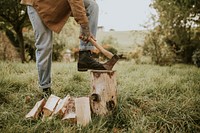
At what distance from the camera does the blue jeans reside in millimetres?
3455

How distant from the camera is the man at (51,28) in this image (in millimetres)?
3346

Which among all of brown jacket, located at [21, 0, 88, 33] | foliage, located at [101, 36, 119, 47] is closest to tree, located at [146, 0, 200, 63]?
foliage, located at [101, 36, 119, 47]

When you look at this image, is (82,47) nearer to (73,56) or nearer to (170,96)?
(170,96)

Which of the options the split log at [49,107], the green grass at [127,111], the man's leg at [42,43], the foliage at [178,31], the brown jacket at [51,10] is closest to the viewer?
the green grass at [127,111]

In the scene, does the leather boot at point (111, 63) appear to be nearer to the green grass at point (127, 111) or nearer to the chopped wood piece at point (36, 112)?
the green grass at point (127, 111)

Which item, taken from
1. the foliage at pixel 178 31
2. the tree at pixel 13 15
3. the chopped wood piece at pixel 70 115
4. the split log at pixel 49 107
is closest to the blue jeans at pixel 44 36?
the split log at pixel 49 107

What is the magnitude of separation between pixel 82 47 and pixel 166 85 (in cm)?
161

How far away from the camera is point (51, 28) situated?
11.2 feet

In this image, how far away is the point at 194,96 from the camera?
3.82 metres

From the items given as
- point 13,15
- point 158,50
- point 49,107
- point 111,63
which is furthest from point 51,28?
point 158,50

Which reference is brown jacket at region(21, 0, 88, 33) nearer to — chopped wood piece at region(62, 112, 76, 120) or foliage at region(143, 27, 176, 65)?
chopped wood piece at region(62, 112, 76, 120)

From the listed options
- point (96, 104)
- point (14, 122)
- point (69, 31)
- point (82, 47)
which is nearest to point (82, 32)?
point (82, 47)

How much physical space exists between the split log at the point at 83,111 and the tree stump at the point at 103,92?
0.59 ft

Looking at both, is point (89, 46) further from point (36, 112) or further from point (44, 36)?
point (36, 112)
